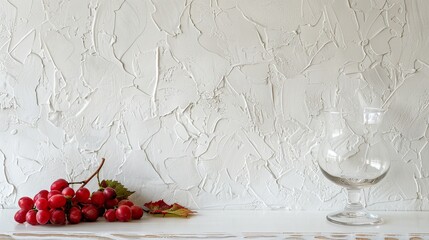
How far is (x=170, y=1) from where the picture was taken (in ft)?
4.29

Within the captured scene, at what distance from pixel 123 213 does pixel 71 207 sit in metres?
0.10

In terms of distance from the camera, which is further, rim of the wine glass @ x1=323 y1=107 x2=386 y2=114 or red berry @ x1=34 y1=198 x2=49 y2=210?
rim of the wine glass @ x1=323 y1=107 x2=386 y2=114

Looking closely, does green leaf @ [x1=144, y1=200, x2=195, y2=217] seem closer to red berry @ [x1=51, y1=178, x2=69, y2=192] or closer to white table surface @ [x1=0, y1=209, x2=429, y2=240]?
white table surface @ [x1=0, y1=209, x2=429, y2=240]

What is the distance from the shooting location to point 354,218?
1230mm

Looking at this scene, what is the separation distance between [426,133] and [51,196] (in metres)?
0.83

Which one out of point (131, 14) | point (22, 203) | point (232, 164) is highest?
point (131, 14)

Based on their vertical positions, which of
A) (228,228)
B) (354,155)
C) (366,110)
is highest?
(366,110)

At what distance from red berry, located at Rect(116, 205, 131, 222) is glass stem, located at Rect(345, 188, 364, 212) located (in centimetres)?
46

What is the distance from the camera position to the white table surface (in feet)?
3.59

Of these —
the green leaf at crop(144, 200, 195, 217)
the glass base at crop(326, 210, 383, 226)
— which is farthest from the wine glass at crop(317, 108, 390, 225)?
the green leaf at crop(144, 200, 195, 217)

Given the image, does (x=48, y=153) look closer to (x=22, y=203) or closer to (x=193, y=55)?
(x=22, y=203)

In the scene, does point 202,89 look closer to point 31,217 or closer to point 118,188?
point 118,188

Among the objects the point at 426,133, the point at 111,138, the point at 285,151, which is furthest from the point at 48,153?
the point at 426,133

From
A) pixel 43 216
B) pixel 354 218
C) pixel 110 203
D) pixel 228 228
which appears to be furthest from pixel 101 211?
pixel 354 218
